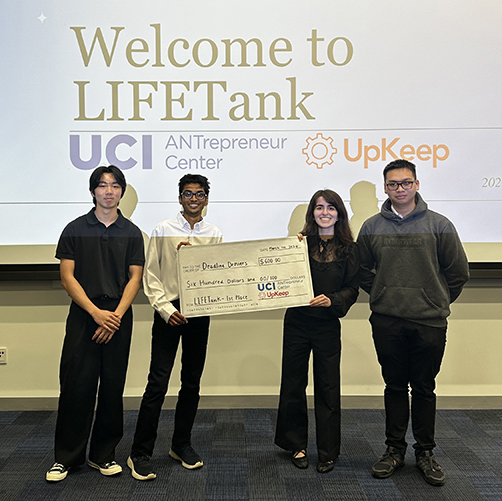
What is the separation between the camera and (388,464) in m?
2.33

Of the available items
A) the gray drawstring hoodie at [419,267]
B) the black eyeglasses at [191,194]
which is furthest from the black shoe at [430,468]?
the black eyeglasses at [191,194]

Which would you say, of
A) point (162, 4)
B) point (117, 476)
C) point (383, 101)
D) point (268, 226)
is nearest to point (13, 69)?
point (162, 4)

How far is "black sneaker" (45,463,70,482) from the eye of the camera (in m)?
2.25

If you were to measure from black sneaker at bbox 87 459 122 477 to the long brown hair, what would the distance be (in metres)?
1.48

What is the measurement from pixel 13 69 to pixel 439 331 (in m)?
2.64

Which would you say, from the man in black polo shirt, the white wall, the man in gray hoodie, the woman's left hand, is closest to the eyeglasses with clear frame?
the man in gray hoodie

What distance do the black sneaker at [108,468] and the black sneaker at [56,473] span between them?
132mm

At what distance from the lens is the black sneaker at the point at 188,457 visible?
7.79 ft

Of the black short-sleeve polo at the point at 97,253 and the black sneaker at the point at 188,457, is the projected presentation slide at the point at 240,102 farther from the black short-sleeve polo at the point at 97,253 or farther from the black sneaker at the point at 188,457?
the black sneaker at the point at 188,457

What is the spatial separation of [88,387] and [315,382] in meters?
1.12

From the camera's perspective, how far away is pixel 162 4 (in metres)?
2.57

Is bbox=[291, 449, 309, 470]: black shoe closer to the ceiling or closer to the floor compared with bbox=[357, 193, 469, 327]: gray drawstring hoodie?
closer to the floor

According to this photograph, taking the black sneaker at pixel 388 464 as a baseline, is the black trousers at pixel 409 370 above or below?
above

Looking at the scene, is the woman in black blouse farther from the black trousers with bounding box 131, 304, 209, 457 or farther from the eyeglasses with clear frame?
the black trousers with bounding box 131, 304, 209, 457
